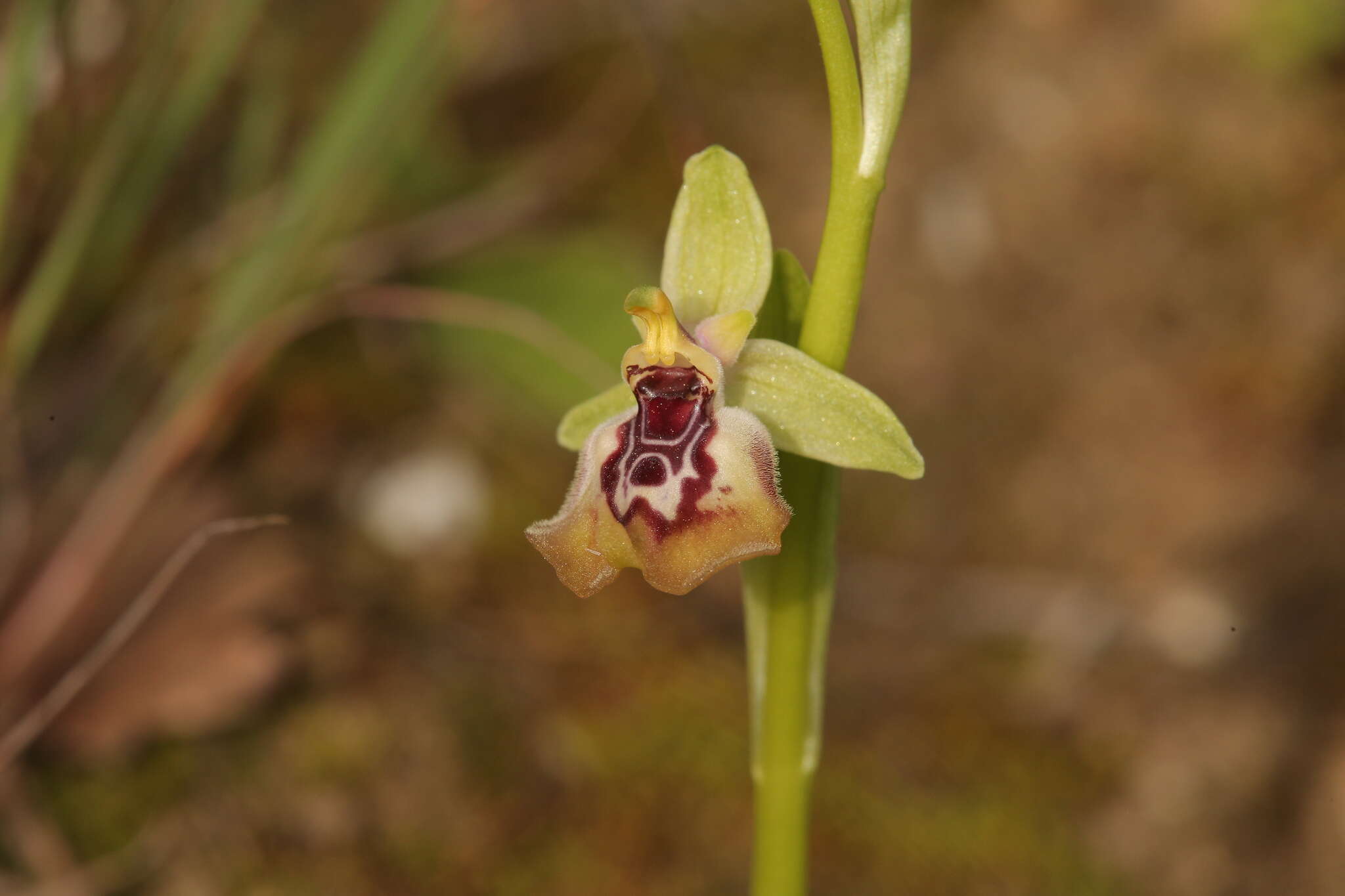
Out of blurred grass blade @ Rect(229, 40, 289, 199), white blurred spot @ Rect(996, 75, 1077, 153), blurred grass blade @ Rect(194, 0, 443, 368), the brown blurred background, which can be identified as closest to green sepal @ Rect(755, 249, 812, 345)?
the brown blurred background

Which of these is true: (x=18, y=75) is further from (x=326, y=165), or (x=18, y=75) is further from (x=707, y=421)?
(x=707, y=421)

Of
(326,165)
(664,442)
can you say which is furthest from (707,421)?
(326,165)

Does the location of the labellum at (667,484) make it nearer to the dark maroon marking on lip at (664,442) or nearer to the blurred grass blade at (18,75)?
the dark maroon marking on lip at (664,442)

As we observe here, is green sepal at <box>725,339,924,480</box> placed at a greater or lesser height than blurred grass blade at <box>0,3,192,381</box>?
lesser

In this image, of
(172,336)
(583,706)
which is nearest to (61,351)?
(172,336)

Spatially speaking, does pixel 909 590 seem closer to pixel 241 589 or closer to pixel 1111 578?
pixel 1111 578

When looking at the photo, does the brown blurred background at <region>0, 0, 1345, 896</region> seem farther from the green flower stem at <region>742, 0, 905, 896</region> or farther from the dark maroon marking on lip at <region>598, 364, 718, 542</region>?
the dark maroon marking on lip at <region>598, 364, 718, 542</region>

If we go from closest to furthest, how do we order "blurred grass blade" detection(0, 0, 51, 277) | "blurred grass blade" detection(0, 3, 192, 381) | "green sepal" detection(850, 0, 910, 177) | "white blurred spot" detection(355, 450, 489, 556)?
"green sepal" detection(850, 0, 910, 177)
"blurred grass blade" detection(0, 0, 51, 277)
"blurred grass blade" detection(0, 3, 192, 381)
"white blurred spot" detection(355, 450, 489, 556)
